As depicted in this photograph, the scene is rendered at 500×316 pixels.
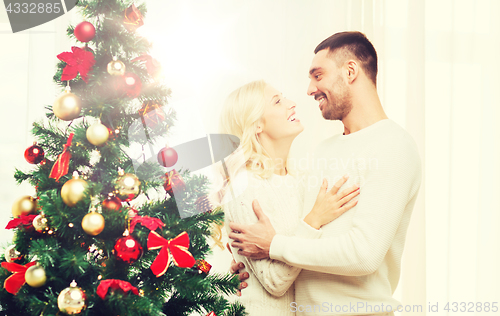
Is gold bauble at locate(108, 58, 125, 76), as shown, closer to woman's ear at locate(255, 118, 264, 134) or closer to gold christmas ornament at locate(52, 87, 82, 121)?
gold christmas ornament at locate(52, 87, 82, 121)

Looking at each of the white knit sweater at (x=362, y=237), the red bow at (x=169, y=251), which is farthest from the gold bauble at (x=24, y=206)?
the white knit sweater at (x=362, y=237)

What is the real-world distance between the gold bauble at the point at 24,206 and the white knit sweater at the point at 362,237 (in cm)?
69

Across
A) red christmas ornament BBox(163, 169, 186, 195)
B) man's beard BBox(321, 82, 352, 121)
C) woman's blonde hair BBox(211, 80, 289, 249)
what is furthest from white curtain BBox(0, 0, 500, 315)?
red christmas ornament BBox(163, 169, 186, 195)

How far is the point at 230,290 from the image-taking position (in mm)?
973

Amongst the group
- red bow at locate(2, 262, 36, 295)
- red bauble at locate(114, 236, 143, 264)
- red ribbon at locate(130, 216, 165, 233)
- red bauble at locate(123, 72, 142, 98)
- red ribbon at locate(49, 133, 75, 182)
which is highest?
red bauble at locate(123, 72, 142, 98)

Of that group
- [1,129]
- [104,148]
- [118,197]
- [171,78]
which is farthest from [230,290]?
[1,129]

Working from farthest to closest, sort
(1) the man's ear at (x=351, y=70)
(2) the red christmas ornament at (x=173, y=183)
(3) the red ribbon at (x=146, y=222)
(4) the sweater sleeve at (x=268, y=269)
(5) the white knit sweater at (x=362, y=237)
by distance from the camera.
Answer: (1) the man's ear at (x=351, y=70), (4) the sweater sleeve at (x=268, y=269), (5) the white knit sweater at (x=362, y=237), (2) the red christmas ornament at (x=173, y=183), (3) the red ribbon at (x=146, y=222)

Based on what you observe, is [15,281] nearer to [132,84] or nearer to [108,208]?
[108,208]

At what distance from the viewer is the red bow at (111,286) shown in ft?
2.55

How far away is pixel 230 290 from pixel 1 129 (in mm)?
1574

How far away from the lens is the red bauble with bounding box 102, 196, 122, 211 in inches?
32.9

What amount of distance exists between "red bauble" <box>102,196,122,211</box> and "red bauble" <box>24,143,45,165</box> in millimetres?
277

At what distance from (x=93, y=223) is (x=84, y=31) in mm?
494

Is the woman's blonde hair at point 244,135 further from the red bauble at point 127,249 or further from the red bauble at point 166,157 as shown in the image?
the red bauble at point 127,249
